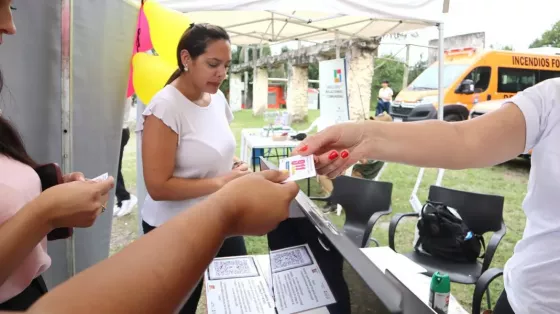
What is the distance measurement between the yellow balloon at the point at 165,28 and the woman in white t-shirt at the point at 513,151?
5.42 ft

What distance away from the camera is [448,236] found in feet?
8.59

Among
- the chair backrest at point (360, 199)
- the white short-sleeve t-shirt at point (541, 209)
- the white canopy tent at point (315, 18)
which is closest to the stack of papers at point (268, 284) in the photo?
the white short-sleeve t-shirt at point (541, 209)

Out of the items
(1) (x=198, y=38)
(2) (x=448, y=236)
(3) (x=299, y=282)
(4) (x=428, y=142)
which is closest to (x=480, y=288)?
(2) (x=448, y=236)

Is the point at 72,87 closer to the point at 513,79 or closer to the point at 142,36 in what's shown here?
the point at 142,36

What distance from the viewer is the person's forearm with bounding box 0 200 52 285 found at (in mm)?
901

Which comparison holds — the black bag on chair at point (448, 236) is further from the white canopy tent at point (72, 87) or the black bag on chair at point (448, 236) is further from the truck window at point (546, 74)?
the truck window at point (546, 74)

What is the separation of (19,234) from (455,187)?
22.5ft

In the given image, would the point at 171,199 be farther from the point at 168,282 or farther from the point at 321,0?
the point at 321,0

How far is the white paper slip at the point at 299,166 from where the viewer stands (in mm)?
933

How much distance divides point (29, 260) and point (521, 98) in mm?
1387

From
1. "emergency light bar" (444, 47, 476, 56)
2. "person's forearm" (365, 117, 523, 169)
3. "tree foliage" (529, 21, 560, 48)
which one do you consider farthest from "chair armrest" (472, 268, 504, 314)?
"tree foliage" (529, 21, 560, 48)

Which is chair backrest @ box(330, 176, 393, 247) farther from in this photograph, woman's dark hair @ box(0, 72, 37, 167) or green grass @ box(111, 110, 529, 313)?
woman's dark hair @ box(0, 72, 37, 167)

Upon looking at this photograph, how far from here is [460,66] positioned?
10039 mm

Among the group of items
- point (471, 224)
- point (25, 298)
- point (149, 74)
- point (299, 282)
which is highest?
point (149, 74)
